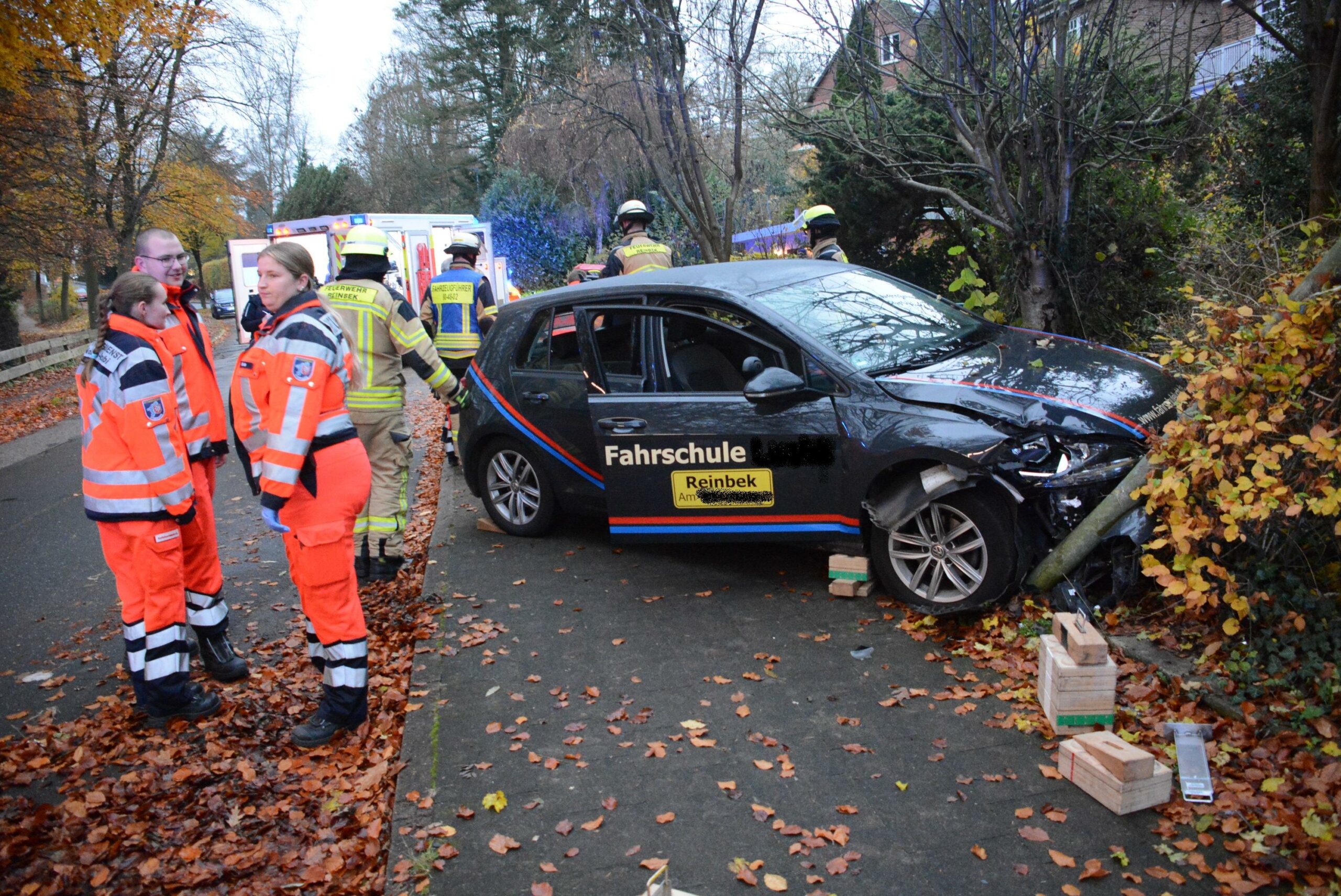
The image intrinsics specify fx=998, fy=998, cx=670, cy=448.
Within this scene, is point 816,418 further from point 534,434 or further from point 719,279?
point 534,434

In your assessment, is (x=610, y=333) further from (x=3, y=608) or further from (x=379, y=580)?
(x=3, y=608)

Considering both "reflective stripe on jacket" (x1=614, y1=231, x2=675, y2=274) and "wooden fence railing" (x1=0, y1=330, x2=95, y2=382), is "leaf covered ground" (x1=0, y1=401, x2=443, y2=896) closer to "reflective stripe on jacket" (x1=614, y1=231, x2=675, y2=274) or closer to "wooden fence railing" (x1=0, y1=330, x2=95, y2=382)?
"reflective stripe on jacket" (x1=614, y1=231, x2=675, y2=274)

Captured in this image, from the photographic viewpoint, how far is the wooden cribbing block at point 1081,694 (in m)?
3.78

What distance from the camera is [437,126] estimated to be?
41156 mm

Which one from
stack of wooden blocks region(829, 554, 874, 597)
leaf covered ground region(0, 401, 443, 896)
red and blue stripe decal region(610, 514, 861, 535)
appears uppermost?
red and blue stripe decal region(610, 514, 861, 535)

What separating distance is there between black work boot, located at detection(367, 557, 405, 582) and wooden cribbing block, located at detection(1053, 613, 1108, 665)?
13.6 feet

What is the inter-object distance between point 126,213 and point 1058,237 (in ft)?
83.9

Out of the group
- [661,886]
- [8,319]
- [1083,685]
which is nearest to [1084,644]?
[1083,685]

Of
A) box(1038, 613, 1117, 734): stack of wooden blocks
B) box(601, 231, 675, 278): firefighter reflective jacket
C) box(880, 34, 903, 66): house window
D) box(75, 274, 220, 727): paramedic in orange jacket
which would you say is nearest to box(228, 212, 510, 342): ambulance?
box(601, 231, 675, 278): firefighter reflective jacket

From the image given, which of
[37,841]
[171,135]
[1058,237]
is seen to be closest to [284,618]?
[37,841]

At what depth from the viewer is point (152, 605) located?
4418mm

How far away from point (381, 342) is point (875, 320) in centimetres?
298

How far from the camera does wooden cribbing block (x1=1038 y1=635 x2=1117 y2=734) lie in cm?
378

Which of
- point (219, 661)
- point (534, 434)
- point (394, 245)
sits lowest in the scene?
point (219, 661)
